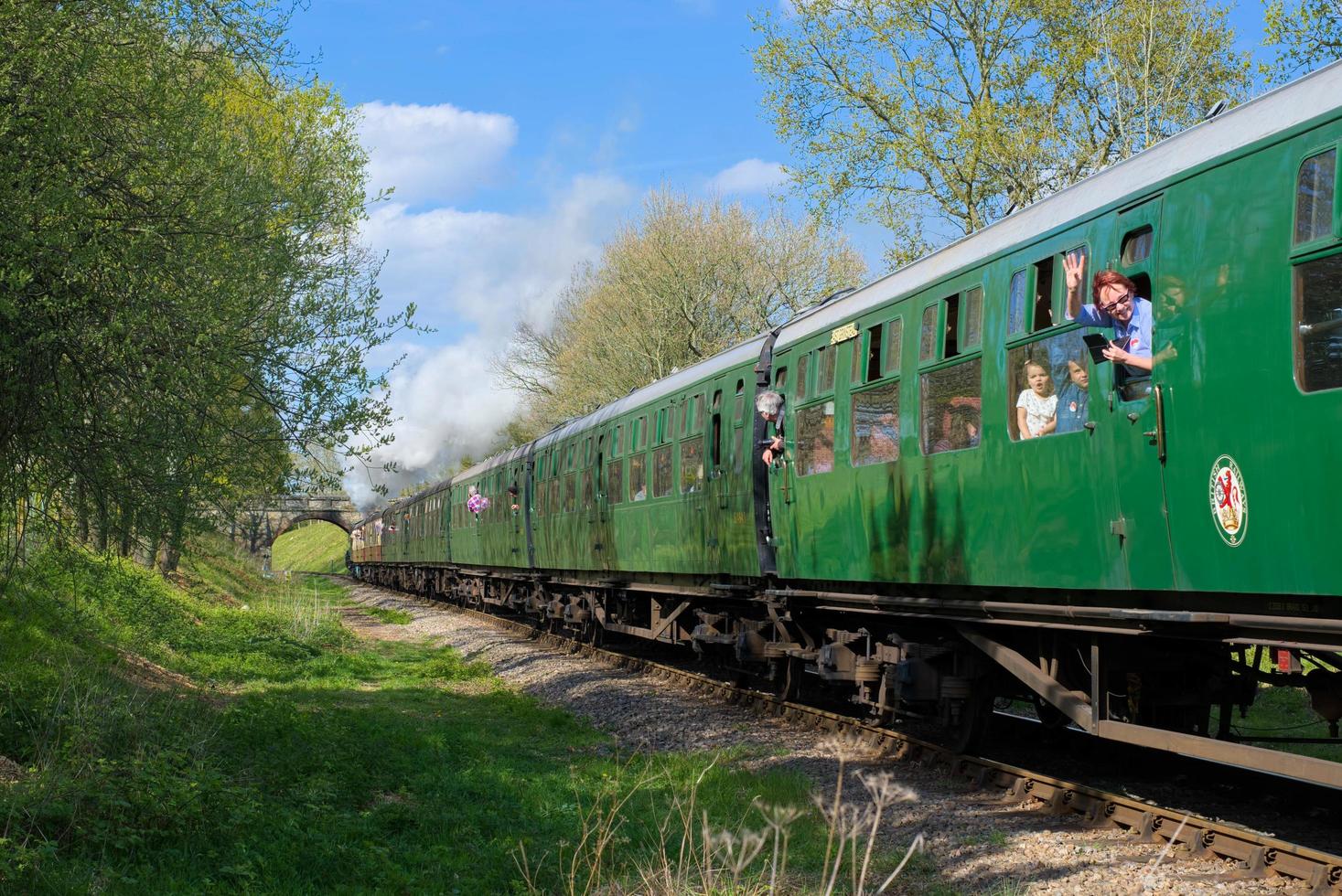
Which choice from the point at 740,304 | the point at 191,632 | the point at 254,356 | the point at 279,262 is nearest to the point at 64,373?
the point at 254,356

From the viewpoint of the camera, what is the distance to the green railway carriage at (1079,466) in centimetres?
Result: 542

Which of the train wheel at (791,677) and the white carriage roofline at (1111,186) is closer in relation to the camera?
the white carriage roofline at (1111,186)

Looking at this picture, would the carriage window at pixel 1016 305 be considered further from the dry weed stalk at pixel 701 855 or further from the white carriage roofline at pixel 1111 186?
the dry weed stalk at pixel 701 855

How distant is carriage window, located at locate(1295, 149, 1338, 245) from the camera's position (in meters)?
5.20

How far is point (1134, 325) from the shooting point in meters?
6.37

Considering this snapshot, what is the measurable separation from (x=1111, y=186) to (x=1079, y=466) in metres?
1.57

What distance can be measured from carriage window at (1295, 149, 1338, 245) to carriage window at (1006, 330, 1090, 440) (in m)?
1.60

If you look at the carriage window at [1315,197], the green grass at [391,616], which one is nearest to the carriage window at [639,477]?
the carriage window at [1315,197]

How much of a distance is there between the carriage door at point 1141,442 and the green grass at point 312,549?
95620 millimetres

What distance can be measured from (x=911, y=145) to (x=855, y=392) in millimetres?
15656

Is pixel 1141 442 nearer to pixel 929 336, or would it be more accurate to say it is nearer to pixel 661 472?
pixel 929 336

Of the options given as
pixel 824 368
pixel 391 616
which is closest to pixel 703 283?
pixel 391 616

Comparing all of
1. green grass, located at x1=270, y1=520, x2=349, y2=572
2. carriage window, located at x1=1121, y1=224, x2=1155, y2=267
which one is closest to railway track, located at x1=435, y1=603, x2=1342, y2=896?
carriage window, located at x1=1121, y1=224, x2=1155, y2=267

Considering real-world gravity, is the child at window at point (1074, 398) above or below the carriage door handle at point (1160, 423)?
above
